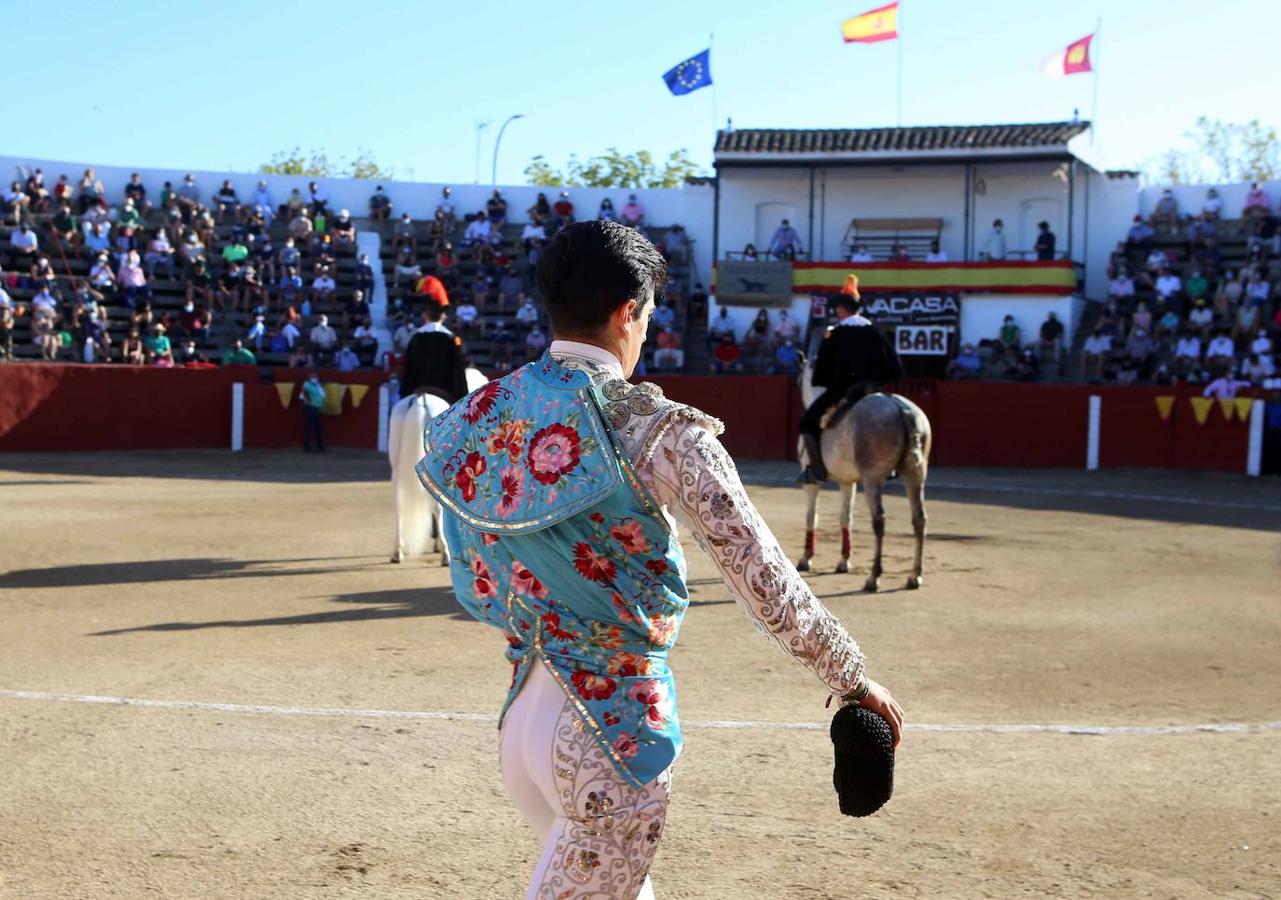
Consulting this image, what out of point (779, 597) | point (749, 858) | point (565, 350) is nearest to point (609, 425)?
point (565, 350)

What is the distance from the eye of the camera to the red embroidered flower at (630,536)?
7.71ft

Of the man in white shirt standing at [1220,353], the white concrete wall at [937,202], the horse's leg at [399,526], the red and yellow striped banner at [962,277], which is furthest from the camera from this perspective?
the white concrete wall at [937,202]

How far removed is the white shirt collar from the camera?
2455mm

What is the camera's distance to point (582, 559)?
7.74 ft

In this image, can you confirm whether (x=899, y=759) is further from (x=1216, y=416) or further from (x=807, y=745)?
(x=1216, y=416)

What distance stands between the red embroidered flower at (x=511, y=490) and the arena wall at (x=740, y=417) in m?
19.2

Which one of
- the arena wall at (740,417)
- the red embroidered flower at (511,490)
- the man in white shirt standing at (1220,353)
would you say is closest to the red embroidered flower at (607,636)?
the red embroidered flower at (511,490)

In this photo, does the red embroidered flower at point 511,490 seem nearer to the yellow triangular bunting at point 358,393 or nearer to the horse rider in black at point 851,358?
the horse rider in black at point 851,358

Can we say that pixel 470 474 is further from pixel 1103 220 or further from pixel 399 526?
pixel 1103 220

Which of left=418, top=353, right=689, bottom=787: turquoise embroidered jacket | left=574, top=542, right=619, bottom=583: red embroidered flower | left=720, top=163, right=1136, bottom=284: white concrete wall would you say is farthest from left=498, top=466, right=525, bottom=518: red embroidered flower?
left=720, top=163, right=1136, bottom=284: white concrete wall

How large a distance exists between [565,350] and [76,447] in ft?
68.7

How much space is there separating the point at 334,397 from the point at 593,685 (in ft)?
70.0

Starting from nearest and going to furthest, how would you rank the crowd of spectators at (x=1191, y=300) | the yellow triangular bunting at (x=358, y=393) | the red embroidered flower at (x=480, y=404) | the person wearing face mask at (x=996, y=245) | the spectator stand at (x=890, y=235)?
the red embroidered flower at (x=480, y=404) → the yellow triangular bunting at (x=358, y=393) → the crowd of spectators at (x=1191, y=300) → the person wearing face mask at (x=996, y=245) → the spectator stand at (x=890, y=235)

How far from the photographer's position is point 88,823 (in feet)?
14.3
